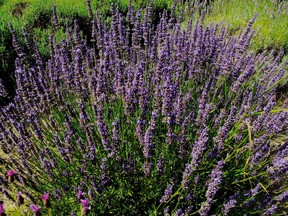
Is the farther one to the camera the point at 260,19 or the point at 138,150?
the point at 260,19

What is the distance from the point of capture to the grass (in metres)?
5.50

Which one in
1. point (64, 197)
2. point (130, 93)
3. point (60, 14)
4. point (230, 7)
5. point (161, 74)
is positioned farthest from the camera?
point (230, 7)

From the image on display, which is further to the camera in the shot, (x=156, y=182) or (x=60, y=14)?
(x=60, y=14)

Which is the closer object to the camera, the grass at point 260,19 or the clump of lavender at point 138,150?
the clump of lavender at point 138,150

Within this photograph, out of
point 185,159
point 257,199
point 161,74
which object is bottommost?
point 257,199

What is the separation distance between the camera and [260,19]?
21.4ft

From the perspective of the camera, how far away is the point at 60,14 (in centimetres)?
564

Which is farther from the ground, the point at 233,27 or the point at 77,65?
the point at 77,65

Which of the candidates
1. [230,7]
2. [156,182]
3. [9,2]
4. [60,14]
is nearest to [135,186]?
[156,182]

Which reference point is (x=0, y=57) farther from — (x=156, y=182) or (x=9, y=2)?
(x=156, y=182)

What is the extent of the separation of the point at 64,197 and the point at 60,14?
4.38 metres

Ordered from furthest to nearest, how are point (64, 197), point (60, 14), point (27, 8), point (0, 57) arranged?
1. point (27, 8)
2. point (60, 14)
3. point (0, 57)
4. point (64, 197)

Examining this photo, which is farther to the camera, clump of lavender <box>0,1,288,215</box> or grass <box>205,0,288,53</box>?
grass <box>205,0,288,53</box>

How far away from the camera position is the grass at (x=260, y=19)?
5504 mm
